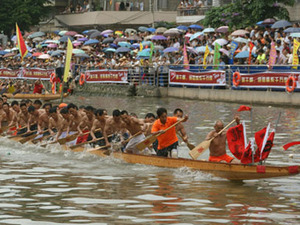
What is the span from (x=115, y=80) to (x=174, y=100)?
20.7 ft

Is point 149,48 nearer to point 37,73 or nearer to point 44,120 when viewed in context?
point 37,73

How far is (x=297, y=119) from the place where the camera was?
26438mm

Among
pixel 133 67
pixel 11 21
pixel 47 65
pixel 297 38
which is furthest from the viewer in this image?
pixel 11 21

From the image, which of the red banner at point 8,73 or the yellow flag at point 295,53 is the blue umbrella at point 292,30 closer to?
the yellow flag at point 295,53

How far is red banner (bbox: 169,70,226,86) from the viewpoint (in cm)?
3459

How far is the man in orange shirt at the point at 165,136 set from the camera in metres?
17.6

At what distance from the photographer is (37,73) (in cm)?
4962

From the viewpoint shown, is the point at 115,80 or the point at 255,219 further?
the point at 115,80

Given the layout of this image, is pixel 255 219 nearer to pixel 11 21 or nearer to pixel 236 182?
pixel 236 182

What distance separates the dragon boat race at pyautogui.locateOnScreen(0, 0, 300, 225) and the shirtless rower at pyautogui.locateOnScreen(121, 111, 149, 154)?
0.10ft

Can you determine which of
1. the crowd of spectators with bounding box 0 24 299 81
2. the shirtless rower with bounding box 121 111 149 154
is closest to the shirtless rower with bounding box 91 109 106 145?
the shirtless rower with bounding box 121 111 149 154

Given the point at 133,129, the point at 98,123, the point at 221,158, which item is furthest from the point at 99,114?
the point at 221,158

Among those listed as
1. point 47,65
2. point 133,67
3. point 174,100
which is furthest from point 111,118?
point 47,65

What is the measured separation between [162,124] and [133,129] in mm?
1529
